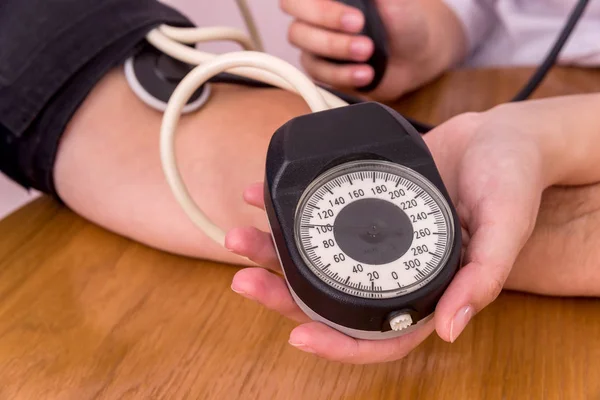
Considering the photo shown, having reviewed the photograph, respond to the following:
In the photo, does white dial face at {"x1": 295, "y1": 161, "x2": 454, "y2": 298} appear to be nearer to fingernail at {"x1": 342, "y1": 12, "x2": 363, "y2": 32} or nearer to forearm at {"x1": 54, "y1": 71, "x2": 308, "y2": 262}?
forearm at {"x1": 54, "y1": 71, "x2": 308, "y2": 262}

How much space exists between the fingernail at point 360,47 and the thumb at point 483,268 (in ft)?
1.11

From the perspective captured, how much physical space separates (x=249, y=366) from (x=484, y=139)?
0.74 ft

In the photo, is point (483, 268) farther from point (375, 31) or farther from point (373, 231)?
point (375, 31)

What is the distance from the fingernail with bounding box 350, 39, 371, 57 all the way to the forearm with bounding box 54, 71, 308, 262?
0.12 meters

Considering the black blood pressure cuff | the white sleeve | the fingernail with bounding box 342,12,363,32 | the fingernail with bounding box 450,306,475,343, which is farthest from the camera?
the white sleeve

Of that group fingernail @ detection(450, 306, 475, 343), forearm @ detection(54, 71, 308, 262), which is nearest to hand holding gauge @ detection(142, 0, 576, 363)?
fingernail @ detection(450, 306, 475, 343)

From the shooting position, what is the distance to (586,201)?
48 centimetres

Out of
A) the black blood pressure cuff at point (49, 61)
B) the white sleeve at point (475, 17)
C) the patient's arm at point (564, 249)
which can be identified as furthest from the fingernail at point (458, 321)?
the white sleeve at point (475, 17)

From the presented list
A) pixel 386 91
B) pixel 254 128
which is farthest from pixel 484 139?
pixel 386 91

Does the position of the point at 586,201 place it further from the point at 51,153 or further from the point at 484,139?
the point at 51,153

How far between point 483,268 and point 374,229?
6 centimetres

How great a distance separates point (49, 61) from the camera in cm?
55

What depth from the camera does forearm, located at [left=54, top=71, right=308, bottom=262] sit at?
519mm

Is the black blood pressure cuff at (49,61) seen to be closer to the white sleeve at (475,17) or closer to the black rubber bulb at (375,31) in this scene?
the black rubber bulb at (375,31)
